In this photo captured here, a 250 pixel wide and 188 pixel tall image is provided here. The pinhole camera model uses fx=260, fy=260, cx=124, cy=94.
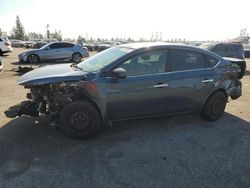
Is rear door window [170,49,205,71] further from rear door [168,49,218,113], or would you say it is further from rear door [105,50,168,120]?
rear door [105,50,168,120]

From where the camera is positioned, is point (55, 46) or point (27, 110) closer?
point (27, 110)

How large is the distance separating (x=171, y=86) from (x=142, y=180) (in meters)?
2.07

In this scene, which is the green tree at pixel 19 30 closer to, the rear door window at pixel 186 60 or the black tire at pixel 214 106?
the rear door window at pixel 186 60

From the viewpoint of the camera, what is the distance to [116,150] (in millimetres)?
4168

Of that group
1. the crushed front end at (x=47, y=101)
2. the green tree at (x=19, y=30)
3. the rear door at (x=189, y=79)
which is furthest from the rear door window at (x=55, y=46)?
the green tree at (x=19, y=30)

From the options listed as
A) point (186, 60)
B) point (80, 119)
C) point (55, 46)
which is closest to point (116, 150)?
point (80, 119)

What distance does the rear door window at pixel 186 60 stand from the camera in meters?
4.98

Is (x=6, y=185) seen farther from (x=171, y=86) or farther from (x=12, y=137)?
(x=171, y=86)

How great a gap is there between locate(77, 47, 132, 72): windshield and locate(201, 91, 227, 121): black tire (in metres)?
2.08

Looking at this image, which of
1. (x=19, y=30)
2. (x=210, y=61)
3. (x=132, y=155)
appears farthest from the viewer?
(x=19, y=30)

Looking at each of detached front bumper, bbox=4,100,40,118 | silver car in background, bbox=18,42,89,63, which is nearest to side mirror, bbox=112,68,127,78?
detached front bumper, bbox=4,100,40,118

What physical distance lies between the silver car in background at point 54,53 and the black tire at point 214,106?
12.0 m

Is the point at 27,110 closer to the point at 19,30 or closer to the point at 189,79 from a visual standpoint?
the point at 189,79

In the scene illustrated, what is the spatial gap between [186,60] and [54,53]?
13543 mm
